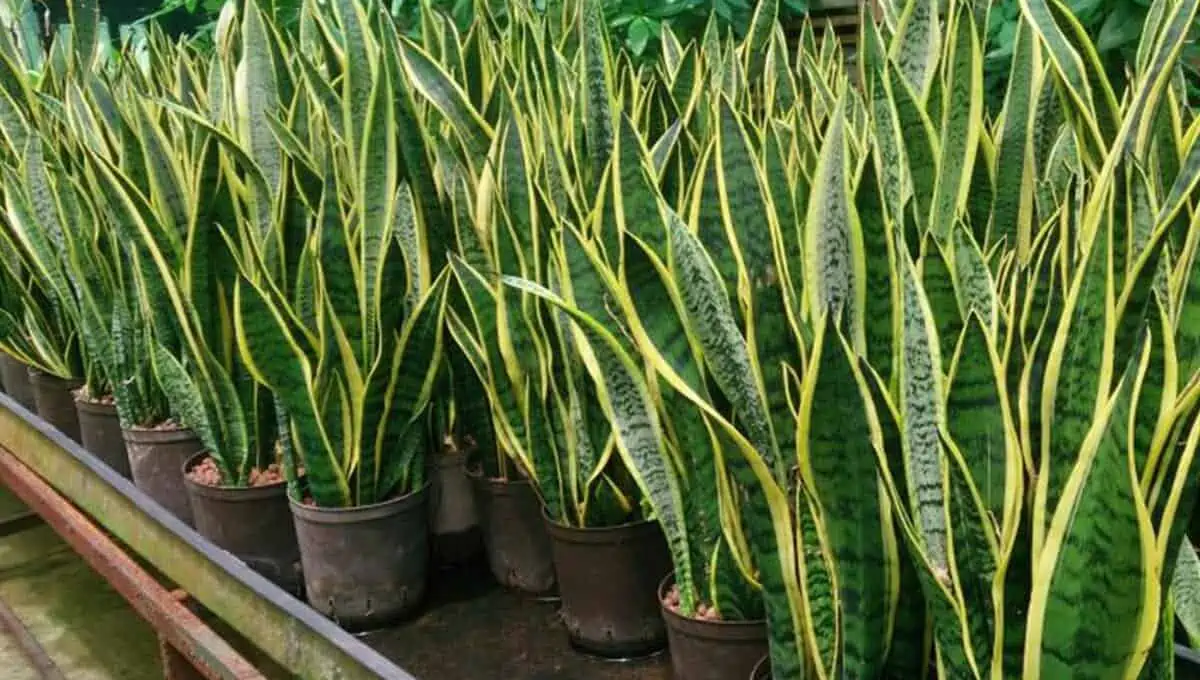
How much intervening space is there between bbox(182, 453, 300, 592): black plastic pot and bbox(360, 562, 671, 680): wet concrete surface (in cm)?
16

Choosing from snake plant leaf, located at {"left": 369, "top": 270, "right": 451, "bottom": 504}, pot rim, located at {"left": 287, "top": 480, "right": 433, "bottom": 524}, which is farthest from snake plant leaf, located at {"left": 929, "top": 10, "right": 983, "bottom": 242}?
pot rim, located at {"left": 287, "top": 480, "right": 433, "bottom": 524}

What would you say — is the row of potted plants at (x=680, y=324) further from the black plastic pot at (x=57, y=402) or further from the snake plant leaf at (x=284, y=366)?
the black plastic pot at (x=57, y=402)

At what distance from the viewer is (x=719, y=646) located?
0.87 metres

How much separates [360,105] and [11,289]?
95 cm

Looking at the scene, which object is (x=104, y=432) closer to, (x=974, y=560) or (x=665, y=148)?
(x=665, y=148)

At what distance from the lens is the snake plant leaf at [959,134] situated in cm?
90

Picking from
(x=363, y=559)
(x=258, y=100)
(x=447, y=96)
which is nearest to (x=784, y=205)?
(x=447, y=96)

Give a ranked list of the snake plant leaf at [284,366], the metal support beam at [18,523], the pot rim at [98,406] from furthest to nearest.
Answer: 1. the metal support beam at [18,523]
2. the pot rim at [98,406]
3. the snake plant leaf at [284,366]

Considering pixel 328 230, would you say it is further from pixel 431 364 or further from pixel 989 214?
pixel 989 214

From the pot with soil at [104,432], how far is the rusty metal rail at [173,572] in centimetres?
3

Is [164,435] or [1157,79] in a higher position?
[1157,79]

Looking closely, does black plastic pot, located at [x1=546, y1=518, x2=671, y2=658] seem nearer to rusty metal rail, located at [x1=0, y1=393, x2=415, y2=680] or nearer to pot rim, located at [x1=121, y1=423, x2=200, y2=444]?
rusty metal rail, located at [x1=0, y1=393, x2=415, y2=680]

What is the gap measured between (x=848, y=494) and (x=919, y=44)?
1.60 ft

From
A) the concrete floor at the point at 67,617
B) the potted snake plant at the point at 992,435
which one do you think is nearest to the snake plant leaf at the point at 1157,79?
the potted snake plant at the point at 992,435
